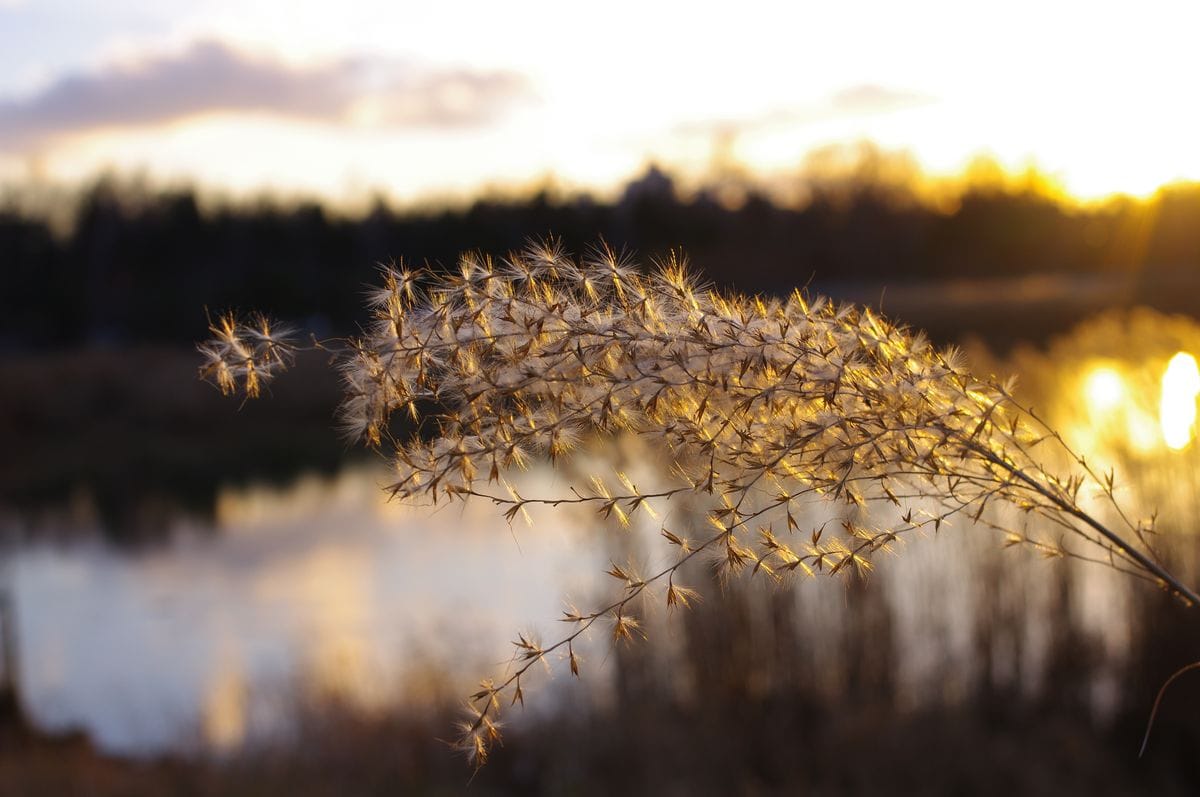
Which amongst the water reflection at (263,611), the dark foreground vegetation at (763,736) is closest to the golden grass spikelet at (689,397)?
the dark foreground vegetation at (763,736)

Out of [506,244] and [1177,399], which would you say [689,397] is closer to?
[1177,399]

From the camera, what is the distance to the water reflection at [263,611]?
10.7 metres

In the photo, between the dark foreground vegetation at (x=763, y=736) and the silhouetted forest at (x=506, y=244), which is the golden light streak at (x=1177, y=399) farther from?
the silhouetted forest at (x=506, y=244)

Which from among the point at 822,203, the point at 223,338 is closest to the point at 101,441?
the point at 822,203

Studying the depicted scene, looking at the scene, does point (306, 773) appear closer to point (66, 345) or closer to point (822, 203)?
point (822, 203)

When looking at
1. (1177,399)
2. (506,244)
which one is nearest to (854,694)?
(1177,399)

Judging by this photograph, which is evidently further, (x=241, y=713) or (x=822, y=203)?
(x=822, y=203)

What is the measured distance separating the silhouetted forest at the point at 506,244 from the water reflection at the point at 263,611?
14.2 ft

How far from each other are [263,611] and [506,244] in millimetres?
13258

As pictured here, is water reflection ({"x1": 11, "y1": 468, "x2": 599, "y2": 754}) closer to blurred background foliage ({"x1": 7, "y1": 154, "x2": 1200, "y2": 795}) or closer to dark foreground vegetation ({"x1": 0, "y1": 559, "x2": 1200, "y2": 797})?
blurred background foliage ({"x1": 7, "y1": 154, "x2": 1200, "y2": 795})

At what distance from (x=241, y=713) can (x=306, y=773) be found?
2999mm

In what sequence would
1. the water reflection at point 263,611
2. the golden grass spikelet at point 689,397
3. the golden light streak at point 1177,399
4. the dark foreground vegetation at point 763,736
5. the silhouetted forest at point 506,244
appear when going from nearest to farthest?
1. the golden grass spikelet at point 689,397
2. the golden light streak at point 1177,399
3. the dark foreground vegetation at point 763,736
4. the water reflection at point 263,611
5. the silhouetted forest at point 506,244

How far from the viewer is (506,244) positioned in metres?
25.6

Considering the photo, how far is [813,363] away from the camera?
144 cm
